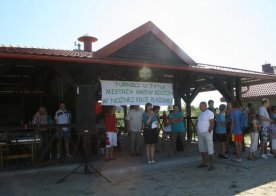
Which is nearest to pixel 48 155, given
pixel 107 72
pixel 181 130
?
pixel 107 72

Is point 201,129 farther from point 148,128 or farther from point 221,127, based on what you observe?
point 148,128

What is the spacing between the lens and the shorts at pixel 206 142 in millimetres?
7980

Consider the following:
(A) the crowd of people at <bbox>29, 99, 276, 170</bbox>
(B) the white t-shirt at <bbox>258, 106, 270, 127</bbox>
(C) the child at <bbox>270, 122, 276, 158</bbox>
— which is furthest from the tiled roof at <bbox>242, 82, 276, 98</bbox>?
(A) the crowd of people at <bbox>29, 99, 276, 170</bbox>

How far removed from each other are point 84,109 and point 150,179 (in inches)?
85.1

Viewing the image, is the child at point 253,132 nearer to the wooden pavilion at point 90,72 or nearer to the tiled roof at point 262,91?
the wooden pavilion at point 90,72

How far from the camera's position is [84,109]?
282 inches

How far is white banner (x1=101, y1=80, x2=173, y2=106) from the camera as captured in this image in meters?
9.27

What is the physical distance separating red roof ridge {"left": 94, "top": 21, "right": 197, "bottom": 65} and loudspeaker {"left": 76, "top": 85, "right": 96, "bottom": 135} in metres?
1.78

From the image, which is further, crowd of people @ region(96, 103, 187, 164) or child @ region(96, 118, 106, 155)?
child @ region(96, 118, 106, 155)

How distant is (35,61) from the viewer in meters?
7.77

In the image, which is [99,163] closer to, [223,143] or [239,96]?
[223,143]

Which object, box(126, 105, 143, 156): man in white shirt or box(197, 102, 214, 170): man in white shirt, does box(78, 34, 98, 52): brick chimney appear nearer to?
box(126, 105, 143, 156): man in white shirt

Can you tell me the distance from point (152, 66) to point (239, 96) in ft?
16.6

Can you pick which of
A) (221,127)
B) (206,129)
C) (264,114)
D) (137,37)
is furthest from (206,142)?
(137,37)
